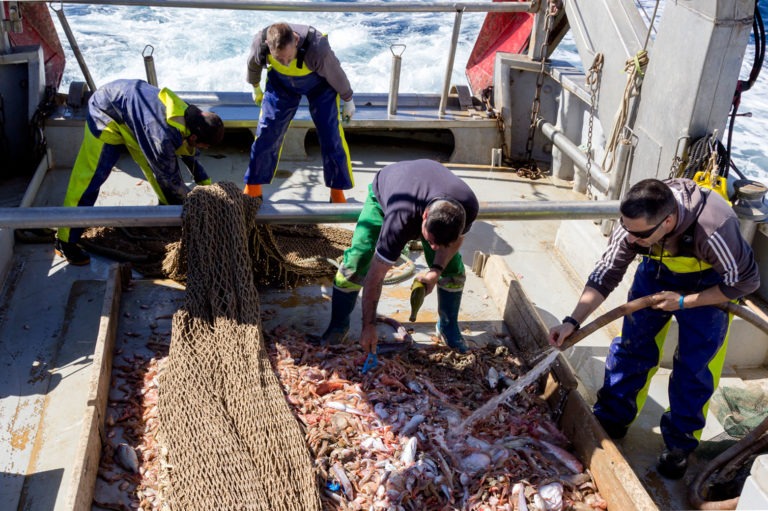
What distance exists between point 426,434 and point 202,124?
2.75 meters

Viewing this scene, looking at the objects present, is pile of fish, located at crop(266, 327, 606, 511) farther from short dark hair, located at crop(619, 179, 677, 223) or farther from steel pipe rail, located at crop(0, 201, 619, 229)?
short dark hair, located at crop(619, 179, 677, 223)

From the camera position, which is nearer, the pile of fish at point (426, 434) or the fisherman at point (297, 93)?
the pile of fish at point (426, 434)

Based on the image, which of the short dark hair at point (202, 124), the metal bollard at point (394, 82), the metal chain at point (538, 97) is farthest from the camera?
the metal chain at point (538, 97)

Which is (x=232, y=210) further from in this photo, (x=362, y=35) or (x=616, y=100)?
(x=362, y=35)

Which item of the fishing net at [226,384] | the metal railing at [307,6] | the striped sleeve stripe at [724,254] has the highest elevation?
the metal railing at [307,6]

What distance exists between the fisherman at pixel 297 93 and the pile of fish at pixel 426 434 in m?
2.12

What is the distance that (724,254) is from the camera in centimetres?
357

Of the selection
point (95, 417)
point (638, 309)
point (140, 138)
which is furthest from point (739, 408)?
point (140, 138)

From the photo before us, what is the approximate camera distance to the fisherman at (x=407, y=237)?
12.1ft

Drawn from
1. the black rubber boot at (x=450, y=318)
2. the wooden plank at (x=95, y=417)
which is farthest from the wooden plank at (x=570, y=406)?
the wooden plank at (x=95, y=417)

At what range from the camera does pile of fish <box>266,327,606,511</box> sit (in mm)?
3363

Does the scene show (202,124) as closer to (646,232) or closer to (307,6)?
(307,6)

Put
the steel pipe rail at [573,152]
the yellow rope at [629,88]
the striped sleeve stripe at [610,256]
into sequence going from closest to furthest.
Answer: the striped sleeve stripe at [610,256], the yellow rope at [629,88], the steel pipe rail at [573,152]

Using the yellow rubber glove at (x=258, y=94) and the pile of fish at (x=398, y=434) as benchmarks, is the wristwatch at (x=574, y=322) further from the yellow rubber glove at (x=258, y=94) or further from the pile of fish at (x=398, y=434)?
the yellow rubber glove at (x=258, y=94)
